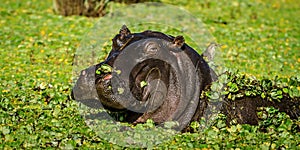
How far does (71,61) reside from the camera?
8.77m

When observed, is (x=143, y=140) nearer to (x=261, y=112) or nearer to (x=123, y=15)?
(x=261, y=112)

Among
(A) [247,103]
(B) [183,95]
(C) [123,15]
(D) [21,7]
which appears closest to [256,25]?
(C) [123,15]

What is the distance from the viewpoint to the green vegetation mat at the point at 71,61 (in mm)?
5504

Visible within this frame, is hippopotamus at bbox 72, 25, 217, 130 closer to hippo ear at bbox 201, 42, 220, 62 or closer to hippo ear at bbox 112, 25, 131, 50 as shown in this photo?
hippo ear at bbox 112, 25, 131, 50

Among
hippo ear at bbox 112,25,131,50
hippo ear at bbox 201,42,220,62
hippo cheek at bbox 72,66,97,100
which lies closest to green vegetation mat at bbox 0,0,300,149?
hippo cheek at bbox 72,66,97,100

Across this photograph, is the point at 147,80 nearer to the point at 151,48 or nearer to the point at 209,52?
the point at 151,48

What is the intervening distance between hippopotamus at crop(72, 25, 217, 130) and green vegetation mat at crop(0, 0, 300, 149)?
0.35m

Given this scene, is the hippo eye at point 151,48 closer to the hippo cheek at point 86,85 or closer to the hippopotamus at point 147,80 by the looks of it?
the hippopotamus at point 147,80

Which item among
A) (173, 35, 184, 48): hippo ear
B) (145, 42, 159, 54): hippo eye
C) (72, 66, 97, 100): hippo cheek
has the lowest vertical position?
(72, 66, 97, 100): hippo cheek

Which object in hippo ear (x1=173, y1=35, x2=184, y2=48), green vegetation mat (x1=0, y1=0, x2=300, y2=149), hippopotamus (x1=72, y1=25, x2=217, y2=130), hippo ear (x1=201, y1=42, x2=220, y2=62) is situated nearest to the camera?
hippopotamus (x1=72, y1=25, x2=217, y2=130)

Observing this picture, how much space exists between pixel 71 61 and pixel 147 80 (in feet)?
12.2

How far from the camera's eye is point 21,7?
1245 cm

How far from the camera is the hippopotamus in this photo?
5.14 m

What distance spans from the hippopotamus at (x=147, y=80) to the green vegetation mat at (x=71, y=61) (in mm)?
347
